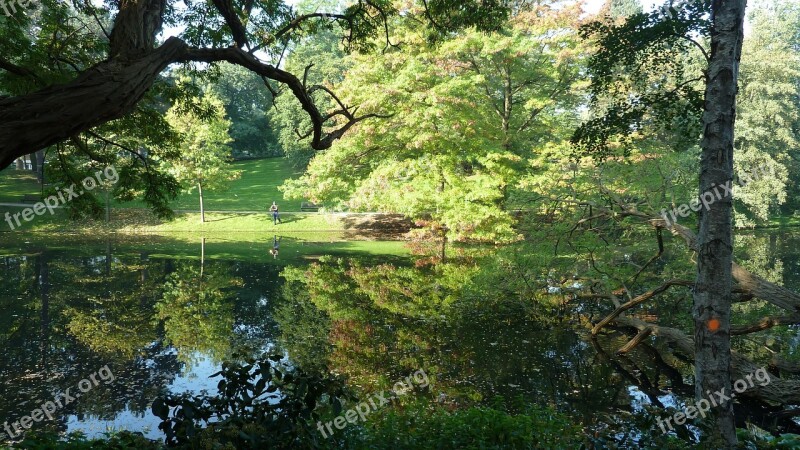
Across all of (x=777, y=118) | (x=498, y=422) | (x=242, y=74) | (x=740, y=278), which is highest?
(x=242, y=74)

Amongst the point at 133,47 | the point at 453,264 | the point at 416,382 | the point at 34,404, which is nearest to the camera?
the point at 133,47

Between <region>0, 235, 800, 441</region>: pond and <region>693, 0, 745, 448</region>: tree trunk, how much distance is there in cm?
166

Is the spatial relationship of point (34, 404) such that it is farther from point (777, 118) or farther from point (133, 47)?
point (777, 118)

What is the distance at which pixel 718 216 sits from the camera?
4.82m

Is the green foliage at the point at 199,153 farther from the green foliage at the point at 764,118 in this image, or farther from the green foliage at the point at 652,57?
the green foliage at the point at 764,118

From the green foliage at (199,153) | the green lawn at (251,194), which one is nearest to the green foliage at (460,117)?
the green foliage at (199,153)

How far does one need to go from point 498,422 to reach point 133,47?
488 cm

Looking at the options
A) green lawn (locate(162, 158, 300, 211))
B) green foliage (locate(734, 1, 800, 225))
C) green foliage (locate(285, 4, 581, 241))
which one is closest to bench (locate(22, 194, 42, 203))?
green lawn (locate(162, 158, 300, 211))

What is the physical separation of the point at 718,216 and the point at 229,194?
37.0 meters

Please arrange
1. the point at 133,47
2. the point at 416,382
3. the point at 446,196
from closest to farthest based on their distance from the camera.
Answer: the point at 133,47
the point at 416,382
the point at 446,196

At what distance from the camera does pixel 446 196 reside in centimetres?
2253

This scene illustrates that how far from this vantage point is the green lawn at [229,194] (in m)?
33.4

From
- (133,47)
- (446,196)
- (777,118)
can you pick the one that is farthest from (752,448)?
(777,118)

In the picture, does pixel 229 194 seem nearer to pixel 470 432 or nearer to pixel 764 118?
pixel 764 118
